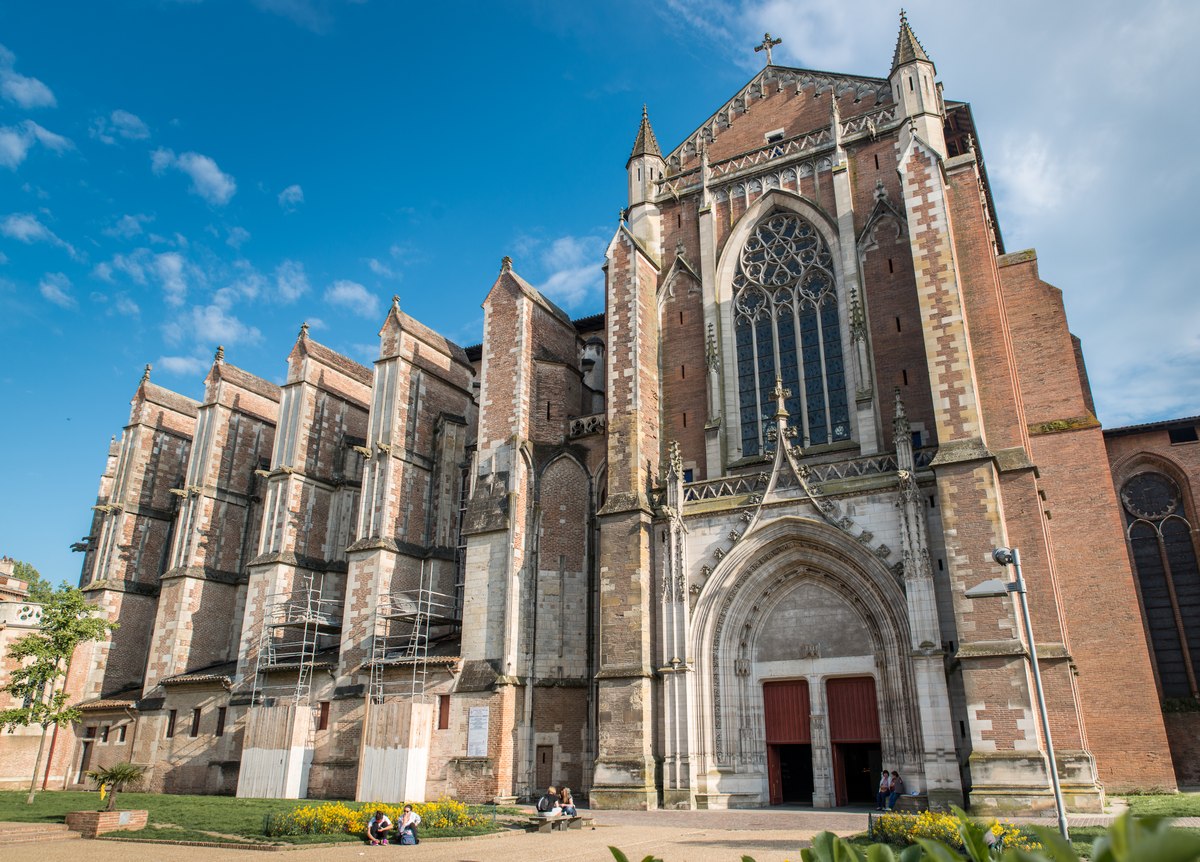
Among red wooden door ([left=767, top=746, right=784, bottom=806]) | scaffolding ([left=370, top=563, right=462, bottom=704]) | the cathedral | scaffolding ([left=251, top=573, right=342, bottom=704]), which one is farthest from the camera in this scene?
scaffolding ([left=251, top=573, right=342, bottom=704])

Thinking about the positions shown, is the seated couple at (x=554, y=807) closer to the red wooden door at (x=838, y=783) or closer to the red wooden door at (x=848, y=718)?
the red wooden door at (x=838, y=783)

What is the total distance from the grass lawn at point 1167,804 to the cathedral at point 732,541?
0.67 metres

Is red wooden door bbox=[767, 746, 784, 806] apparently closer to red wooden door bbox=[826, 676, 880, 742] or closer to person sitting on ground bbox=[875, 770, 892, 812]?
red wooden door bbox=[826, 676, 880, 742]

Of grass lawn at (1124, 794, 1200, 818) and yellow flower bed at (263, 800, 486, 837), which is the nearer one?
yellow flower bed at (263, 800, 486, 837)

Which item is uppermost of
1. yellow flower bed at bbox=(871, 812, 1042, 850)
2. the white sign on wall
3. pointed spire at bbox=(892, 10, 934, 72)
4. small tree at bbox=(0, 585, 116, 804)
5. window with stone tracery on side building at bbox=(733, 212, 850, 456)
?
pointed spire at bbox=(892, 10, 934, 72)

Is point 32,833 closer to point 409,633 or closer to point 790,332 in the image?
point 409,633

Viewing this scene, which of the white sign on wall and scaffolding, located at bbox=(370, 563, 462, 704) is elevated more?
scaffolding, located at bbox=(370, 563, 462, 704)

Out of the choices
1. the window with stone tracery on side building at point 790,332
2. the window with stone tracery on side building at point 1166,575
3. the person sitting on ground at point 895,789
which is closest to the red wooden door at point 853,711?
the person sitting on ground at point 895,789

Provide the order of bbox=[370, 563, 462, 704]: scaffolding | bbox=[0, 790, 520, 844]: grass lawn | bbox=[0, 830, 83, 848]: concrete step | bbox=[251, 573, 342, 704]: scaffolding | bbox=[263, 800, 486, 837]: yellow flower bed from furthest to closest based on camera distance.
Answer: bbox=[251, 573, 342, 704]: scaffolding
bbox=[370, 563, 462, 704]: scaffolding
bbox=[0, 830, 83, 848]: concrete step
bbox=[263, 800, 486, 837]: yellow flower bed
bbox=[0, 790, 520, 844]: grass lawn

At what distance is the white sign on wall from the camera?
933 inches

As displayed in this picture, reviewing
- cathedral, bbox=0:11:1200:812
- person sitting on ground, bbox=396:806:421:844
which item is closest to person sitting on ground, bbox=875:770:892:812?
cathedral, bbox=0:11:1200:812

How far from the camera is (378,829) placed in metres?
14.4

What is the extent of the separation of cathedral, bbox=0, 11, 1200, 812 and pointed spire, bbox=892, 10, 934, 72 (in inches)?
4.2

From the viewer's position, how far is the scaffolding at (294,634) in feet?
96.3
